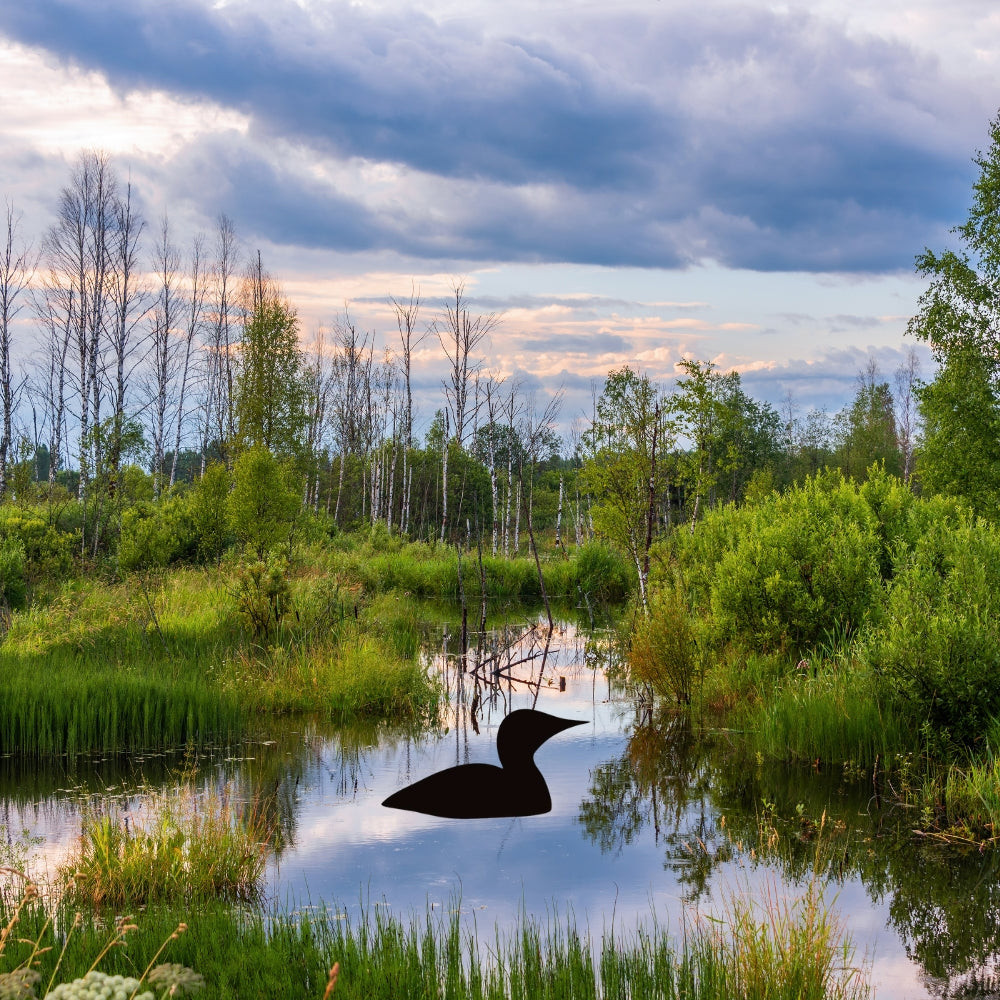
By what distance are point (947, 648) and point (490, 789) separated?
4.30 meters

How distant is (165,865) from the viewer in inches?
234

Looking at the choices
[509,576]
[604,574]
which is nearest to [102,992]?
[509,576]

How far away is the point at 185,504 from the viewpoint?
81.8ft

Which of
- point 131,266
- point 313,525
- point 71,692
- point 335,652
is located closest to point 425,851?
point 71,692

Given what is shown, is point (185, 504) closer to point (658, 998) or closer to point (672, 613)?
point (672, 613)

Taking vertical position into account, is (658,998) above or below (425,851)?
above

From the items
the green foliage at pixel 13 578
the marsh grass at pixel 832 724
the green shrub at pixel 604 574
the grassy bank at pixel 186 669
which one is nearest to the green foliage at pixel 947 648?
the marsh grass at pixel 832 724

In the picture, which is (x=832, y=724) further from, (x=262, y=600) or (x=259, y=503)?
(x=259, y=503)

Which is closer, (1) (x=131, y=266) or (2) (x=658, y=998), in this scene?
(2) (x=658, y=998)

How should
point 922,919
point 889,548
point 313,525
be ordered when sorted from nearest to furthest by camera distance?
1. point 922,919
2. point 889,548
3. point 313,525

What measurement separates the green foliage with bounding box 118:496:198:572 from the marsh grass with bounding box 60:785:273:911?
1563 cm

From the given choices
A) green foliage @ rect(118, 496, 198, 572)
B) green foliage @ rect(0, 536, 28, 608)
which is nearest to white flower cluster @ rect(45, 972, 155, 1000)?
green foliage @ rect(0, 536, 28, 608)

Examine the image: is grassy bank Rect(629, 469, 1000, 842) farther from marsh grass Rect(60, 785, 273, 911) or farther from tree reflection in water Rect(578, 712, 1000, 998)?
marsh grass Rect(60, 785, 273, 911)

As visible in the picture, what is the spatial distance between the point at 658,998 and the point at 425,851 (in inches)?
130
